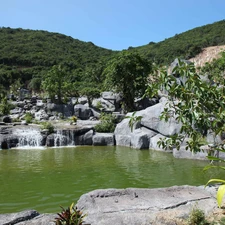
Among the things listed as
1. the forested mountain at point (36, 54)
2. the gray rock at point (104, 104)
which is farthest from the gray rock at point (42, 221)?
the forested mountain at point (36, 54)

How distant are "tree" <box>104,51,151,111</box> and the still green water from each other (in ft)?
43.7

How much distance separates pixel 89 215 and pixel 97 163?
24.6 ft

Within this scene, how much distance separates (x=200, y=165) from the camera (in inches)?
432

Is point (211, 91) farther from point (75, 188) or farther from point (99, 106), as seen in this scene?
point (99, 106)

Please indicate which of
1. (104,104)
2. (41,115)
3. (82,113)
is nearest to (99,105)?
(104,104)

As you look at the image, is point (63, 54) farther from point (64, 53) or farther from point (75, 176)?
point (75, 176)

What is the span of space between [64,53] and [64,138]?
56.3m

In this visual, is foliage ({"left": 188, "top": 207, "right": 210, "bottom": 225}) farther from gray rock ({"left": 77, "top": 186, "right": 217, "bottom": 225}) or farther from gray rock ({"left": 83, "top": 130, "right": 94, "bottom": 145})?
gray rock ({"left": 83, "top": 130, "right": 94, "bottom": 145})

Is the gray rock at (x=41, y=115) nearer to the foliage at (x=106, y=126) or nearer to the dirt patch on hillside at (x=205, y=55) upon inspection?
the foliage at (x=106, y=126)

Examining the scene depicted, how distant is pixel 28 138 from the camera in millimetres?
19047

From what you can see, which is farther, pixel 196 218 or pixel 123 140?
pixel 123 140

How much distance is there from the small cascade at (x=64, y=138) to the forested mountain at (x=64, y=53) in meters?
28.4

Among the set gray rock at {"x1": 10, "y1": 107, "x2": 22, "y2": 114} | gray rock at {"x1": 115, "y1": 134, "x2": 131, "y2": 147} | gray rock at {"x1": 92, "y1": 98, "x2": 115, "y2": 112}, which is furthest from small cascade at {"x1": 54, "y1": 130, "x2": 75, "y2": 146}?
gray rock at {"x1": 10, "y1": 107, "x2": 22, "y2": 114}

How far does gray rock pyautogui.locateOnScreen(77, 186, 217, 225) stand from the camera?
4.15 m
